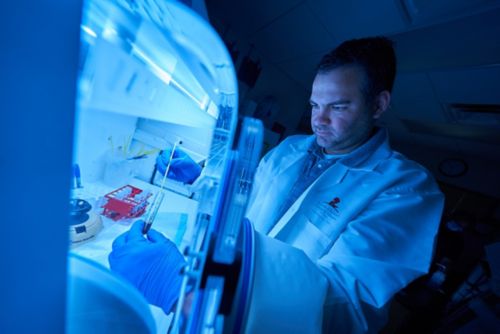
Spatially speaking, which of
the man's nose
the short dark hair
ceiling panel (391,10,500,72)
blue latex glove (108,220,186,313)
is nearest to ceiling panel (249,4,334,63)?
ceiling panel (391,10,500,72)

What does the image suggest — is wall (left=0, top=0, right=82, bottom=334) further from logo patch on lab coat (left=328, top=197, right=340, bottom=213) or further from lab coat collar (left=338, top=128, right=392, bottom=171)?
lab coat collar (left=338, top=128, right=392, bottom=171)

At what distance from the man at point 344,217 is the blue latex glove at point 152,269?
316mm

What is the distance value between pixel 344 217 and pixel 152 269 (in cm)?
72

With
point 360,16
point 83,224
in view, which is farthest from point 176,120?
point 360,16

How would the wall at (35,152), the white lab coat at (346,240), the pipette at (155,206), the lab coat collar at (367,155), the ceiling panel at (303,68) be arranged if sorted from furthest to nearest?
the ceiling panel at (303,68) → the lab coat collar at (367,155) → the pipette at (155,206) → the white lab coat at (346,240) → the wall at (35,152)

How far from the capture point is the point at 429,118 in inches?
91.0

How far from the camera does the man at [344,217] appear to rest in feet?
1.20

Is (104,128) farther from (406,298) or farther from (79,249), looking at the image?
(406,298)

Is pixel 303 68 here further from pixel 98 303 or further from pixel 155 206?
pixel 98 303

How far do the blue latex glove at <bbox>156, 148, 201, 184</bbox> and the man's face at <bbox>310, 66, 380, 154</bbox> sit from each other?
787 millimetres

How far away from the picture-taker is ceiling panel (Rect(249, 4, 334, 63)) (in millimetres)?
1470

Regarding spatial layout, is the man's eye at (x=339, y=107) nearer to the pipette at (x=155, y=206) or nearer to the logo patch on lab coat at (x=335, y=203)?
the logo patch on lab coat at (x=335, y=203)

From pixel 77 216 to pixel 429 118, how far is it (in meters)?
3.52

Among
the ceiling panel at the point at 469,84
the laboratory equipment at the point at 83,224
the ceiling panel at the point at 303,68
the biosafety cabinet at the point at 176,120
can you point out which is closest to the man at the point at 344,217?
the biosafety cabinet at the point at 176,120
